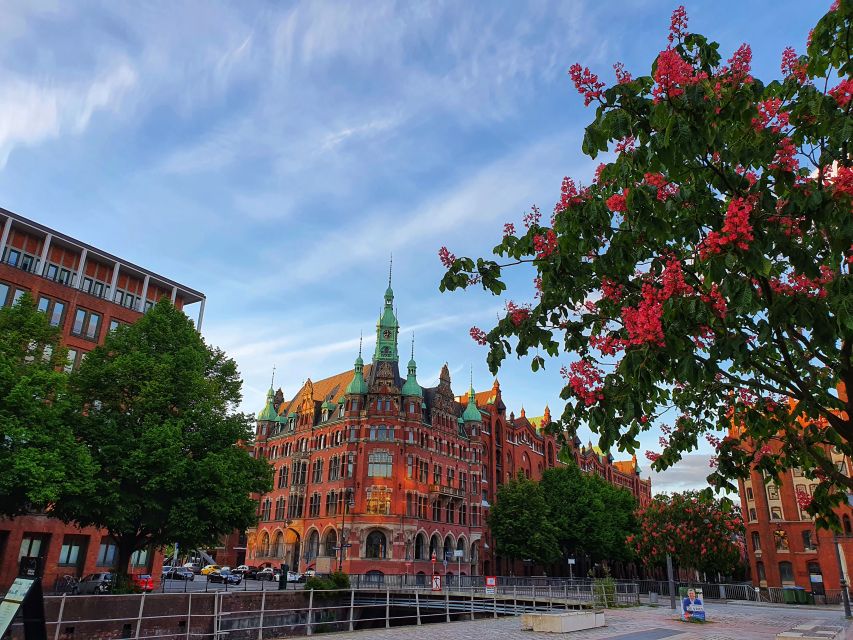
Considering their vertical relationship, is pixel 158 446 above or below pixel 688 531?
above

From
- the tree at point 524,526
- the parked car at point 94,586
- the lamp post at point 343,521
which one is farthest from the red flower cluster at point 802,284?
the tree at point 524,526

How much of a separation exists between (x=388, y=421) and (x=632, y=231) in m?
62.7

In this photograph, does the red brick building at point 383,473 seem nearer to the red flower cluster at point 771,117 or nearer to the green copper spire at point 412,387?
the green copper spire at point 412,387

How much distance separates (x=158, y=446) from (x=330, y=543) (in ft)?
135

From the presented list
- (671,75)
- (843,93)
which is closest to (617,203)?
(671,75)

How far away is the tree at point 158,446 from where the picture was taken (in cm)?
2788

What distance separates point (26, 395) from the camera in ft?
84.2

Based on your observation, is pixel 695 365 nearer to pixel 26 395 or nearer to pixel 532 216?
pixel 532 216

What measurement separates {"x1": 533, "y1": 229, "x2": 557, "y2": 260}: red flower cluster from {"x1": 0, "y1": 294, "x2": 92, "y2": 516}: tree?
24.5 metres

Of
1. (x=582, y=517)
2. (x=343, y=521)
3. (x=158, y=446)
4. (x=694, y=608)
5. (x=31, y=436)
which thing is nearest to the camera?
(x=31, y=436)

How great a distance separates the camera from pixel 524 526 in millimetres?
65062

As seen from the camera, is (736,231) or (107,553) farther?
(107,553)

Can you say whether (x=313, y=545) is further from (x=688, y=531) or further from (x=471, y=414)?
(x=688, y=531)

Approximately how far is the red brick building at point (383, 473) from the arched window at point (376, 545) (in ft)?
0.34
